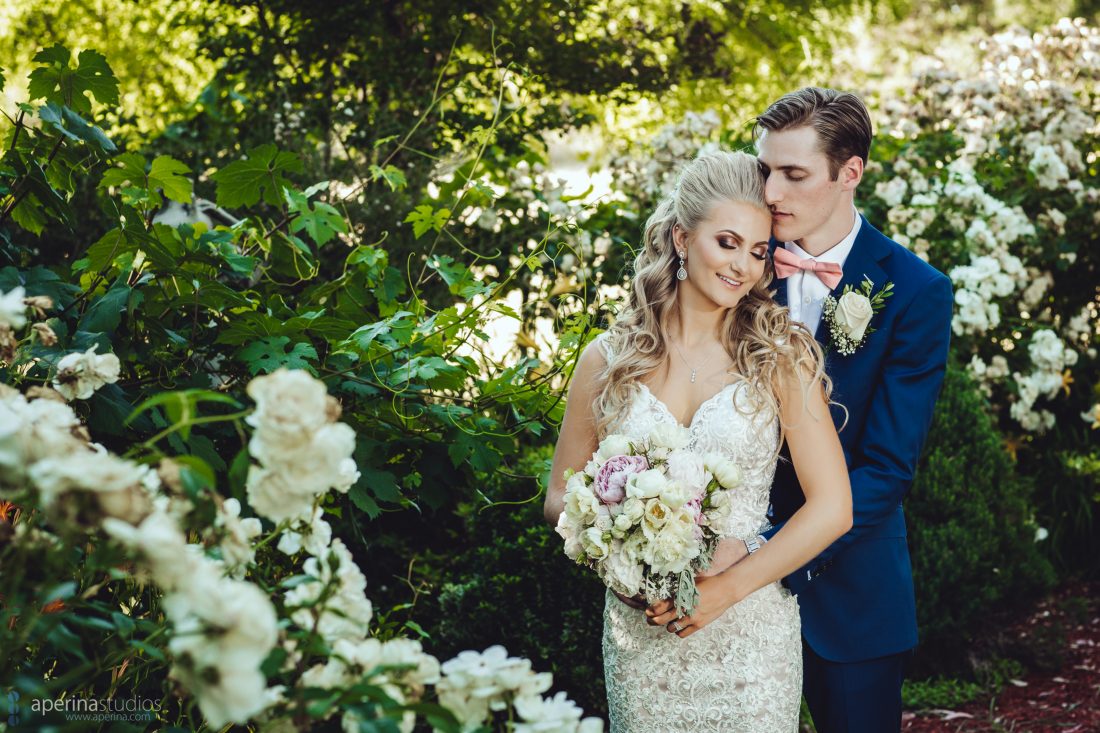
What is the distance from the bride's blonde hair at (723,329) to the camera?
278cm

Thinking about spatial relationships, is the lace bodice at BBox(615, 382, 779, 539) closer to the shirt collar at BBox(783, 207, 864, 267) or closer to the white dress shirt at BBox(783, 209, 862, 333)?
the white dress shirt at BBox(783, 209, 862, 333)

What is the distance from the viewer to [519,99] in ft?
20.2

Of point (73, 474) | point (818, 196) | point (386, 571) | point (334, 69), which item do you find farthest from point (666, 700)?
point (334, 69)

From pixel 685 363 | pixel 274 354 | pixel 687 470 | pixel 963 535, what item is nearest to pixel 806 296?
pixel 685 363

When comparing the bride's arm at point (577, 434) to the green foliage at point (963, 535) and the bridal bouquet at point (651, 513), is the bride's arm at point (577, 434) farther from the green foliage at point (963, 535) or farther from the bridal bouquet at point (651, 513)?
the green foliage at point (963, 535)

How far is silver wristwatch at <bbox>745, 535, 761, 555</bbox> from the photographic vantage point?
8.87 ft

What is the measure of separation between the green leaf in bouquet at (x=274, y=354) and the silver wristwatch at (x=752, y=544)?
4.10 ft

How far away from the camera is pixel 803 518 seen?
262 cm

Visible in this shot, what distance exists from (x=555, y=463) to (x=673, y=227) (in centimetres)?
78

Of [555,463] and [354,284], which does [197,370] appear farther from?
[555,463]

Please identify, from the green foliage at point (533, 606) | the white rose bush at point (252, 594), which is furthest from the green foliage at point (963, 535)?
the white rose bush at point (252, 594)

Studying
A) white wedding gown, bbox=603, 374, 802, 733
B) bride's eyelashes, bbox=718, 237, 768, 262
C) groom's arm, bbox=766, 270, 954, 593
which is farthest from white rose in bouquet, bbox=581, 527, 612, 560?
bride's eyelashes, bbox=718, 237, 768, 262

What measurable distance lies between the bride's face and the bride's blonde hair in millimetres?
36

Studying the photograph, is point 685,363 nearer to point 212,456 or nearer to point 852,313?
point 852,313
